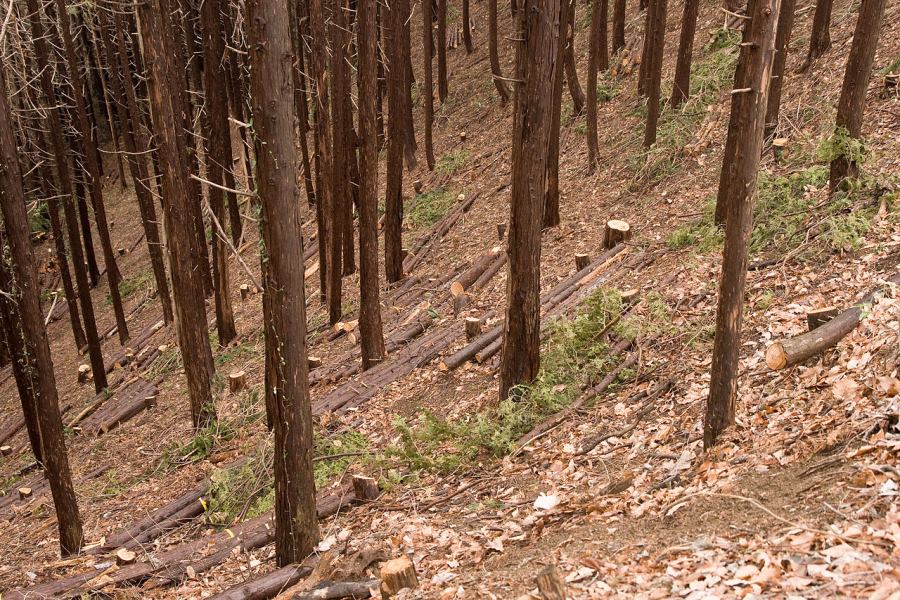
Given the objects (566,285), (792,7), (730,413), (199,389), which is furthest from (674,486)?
(792,7)

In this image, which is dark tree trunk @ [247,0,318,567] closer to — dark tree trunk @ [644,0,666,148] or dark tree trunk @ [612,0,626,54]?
dark tree trunk @ [644,0,666,148]

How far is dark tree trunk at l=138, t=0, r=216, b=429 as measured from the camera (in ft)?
30.7

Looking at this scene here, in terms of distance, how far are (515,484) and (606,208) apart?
25.2ft

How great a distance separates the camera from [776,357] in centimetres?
579

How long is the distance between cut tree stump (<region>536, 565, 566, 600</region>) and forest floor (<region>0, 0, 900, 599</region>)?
22cm

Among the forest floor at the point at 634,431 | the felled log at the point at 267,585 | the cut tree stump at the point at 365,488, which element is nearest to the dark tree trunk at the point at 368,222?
the forest floor at the point at 634,431

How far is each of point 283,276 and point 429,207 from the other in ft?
39.9

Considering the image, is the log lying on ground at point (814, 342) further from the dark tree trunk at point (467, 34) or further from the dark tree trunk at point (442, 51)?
the dark tree trunk at point (467, 34)

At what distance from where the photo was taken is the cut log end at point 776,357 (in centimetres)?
576

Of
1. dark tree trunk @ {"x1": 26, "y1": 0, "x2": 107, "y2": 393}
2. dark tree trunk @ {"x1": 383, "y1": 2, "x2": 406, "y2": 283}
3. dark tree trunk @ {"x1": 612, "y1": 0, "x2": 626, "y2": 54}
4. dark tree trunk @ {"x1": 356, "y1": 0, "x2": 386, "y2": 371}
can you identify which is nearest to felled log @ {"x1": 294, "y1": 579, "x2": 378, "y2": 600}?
dark tree trunk @ {"x1": 356, "y1": 0, "x2": 386, "y2": 371}

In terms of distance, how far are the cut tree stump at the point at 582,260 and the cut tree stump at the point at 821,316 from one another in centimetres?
466

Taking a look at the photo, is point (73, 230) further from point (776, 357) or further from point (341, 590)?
point (776, 357)

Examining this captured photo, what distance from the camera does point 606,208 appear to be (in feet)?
42.3

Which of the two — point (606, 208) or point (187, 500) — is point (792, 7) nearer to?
point (606, 208)
